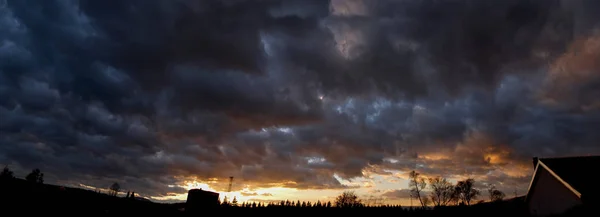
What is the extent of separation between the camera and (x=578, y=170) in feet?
102

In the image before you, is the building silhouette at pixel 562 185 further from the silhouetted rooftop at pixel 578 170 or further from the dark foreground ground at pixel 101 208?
the dark foreground ground at pixel 101 208

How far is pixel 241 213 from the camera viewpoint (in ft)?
76.1

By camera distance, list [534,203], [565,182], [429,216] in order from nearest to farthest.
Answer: [429,216]
[565,182]
[534,203]

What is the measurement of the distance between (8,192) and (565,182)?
38874 mm

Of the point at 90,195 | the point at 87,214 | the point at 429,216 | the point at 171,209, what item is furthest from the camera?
the point at 429,216

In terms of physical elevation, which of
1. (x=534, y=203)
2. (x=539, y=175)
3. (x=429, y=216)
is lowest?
(x=429, y=216)

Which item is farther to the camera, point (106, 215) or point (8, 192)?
point (106, 215)

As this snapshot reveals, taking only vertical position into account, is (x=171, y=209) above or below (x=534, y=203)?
below

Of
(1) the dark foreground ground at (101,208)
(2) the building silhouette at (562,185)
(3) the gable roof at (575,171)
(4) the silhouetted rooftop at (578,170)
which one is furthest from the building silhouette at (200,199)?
(4) the silhouetted rooftop at (578,170)

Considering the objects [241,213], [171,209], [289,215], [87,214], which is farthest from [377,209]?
[87,214]

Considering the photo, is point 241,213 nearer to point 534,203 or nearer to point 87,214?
point 87,214

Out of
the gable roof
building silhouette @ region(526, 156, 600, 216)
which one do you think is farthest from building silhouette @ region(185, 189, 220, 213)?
the gable roof

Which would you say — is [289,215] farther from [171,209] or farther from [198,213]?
[171,209]

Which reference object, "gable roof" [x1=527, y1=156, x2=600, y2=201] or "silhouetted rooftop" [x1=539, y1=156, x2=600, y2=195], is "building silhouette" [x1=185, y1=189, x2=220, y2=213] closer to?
"gable roof" [x1=527, y1=156, x2=600, y2=201]
